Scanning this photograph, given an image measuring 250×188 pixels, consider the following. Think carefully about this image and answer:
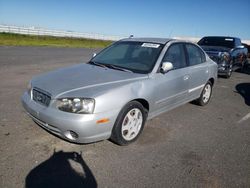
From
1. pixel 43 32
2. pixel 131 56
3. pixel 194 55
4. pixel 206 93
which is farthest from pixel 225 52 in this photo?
pixel 43 32

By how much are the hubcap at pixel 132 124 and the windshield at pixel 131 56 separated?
699 millimetres

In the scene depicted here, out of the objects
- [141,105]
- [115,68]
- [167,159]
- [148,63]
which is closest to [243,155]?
[167,159]

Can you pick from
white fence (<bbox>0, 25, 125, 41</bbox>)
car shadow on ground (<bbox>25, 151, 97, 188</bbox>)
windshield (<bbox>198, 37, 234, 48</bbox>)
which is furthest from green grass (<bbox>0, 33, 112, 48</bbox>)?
car shadow on ground (<bbox>25, 151, 97, 188</bbox>)

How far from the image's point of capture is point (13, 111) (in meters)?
4.59

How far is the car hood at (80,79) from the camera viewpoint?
127 inches

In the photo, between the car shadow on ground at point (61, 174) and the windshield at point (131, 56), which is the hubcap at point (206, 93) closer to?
the windshield at point (131, 56)

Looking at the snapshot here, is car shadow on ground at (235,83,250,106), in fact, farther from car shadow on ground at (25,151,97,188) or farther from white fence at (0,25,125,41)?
white fence at (0,25,125,41)

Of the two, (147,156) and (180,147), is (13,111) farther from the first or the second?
(180,147)

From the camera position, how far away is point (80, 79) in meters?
3.55

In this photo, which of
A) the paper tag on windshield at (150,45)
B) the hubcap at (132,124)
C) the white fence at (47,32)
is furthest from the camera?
the white fence at (47,32)

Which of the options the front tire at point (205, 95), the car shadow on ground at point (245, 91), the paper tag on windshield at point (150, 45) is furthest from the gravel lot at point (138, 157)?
the car shadow on ground at point (245, 91)

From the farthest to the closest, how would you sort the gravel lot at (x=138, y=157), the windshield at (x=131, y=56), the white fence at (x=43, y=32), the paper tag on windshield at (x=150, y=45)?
the white fence at (x=43, y=32)
the paper tag on windshield at (x=150, y=45)
the windshield at (x=131, y=56)
the gravel lot at (x=138, y=157)

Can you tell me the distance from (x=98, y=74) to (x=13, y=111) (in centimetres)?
203

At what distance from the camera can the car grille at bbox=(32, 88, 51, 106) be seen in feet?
10.5
